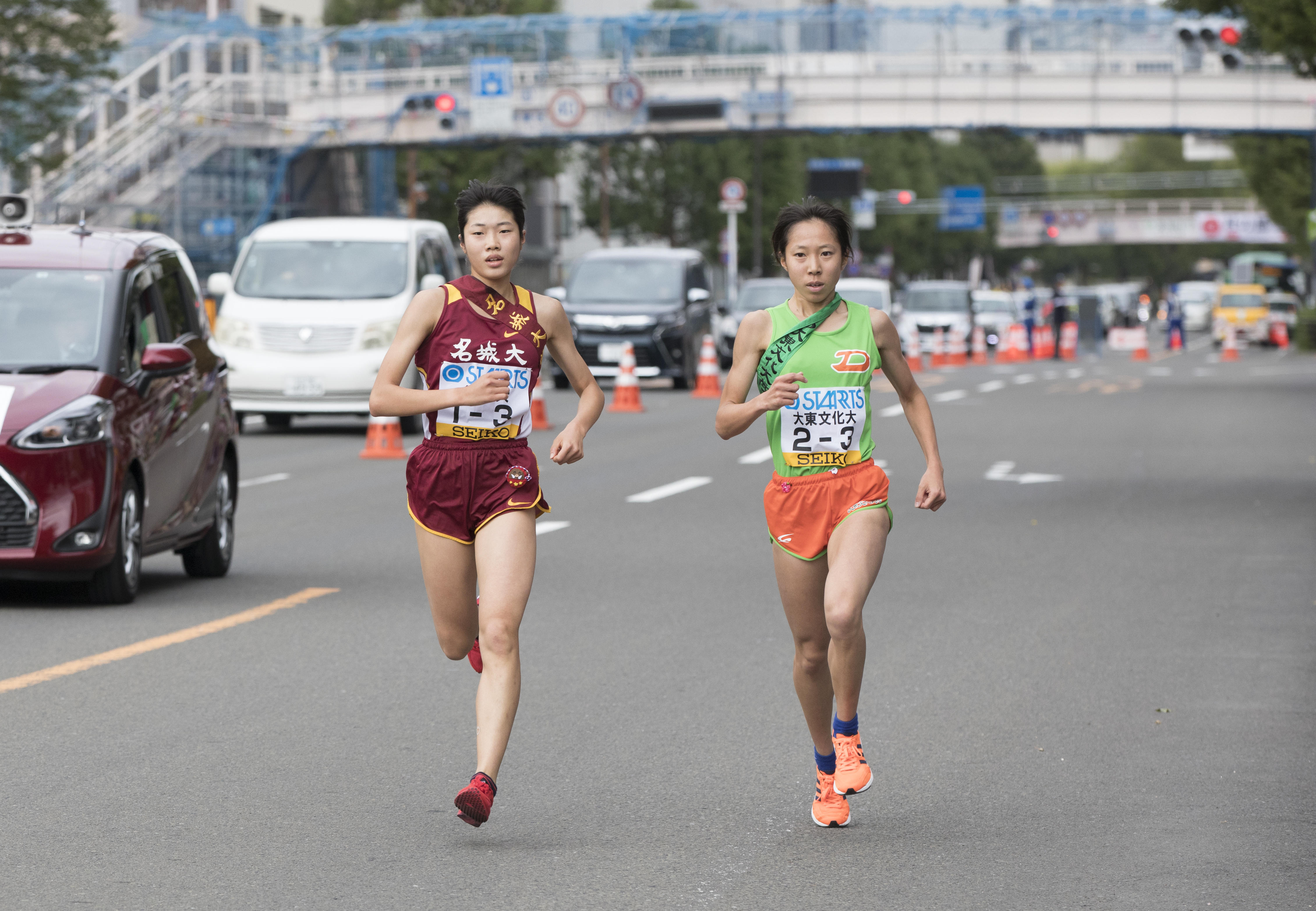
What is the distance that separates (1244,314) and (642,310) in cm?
3961

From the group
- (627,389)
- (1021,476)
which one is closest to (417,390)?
(1021,476)

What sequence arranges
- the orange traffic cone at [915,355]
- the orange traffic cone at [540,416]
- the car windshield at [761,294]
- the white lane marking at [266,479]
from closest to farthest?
the white lane marking at [266,479]
the orange traffic cone at [540,416]
the car windshield at [761,294]
the orange traffic cone at [915,355]

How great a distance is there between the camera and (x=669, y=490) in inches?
659

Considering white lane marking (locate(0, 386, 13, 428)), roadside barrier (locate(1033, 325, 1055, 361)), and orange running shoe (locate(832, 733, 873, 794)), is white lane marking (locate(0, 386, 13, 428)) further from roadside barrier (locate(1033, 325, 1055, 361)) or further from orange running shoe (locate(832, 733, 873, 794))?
roadside barrier (locate(1033, 325, 1055, 361))

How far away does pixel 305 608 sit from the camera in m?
10.1

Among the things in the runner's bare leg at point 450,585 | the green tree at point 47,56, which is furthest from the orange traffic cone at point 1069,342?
the runner's bare leg at point 450,585

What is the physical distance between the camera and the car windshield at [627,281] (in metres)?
32.8

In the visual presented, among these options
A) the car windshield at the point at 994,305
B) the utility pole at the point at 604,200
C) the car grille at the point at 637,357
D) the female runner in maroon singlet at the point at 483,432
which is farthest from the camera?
the utility pole at the point at 604,200

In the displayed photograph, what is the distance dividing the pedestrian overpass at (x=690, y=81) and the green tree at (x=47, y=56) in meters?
15.8

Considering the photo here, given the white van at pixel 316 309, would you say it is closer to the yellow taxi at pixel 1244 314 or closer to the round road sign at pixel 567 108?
the round road sign at pixel 567 108

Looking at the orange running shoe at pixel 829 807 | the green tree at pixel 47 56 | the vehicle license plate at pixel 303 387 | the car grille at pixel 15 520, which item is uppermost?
the green tree at pixel 47 56

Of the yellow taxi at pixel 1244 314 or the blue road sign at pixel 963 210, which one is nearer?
the yellow taxi at pixel 1244 314

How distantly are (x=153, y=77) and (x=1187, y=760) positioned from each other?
172 ft

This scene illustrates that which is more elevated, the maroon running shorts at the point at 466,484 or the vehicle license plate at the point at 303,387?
the maroon running shorts at the point at 466,484
